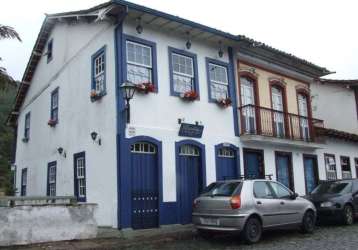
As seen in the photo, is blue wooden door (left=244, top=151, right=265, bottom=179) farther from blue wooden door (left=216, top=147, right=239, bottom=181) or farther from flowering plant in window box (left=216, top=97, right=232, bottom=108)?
flowering plant in window box (left=216, top=97, right=232, bottom=108)

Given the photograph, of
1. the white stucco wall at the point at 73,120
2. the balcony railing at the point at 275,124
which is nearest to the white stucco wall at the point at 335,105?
the balcony railing at the point at 275,124

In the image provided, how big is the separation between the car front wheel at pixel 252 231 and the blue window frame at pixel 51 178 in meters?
9.21

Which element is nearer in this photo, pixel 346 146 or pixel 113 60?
pixel 113 60

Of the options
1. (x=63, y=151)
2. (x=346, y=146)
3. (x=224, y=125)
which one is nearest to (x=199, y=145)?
(x=224, y=125)

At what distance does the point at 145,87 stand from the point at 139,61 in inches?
42.1

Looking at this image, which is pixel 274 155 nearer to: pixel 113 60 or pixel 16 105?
pixel 113 60

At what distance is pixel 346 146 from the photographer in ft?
76.2

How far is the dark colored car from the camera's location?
14.2 metres

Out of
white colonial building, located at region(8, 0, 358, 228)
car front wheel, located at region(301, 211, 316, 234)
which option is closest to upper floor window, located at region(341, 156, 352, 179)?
white colonial building, located at region(8, 0, 358, 228)

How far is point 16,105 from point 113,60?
481 inches

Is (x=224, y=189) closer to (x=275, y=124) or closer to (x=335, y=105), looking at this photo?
(x=275, y=124)

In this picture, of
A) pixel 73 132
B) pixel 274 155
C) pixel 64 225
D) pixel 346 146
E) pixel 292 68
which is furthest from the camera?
pixel 346 146

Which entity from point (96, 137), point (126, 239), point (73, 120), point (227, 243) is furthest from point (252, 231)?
point (73, 120)

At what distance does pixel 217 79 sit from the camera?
16250 mm
